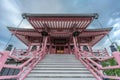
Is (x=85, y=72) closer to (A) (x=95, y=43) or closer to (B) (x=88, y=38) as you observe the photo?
(B) (x=88, y=38)

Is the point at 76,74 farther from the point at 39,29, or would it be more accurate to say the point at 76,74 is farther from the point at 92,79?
the point at 39,29

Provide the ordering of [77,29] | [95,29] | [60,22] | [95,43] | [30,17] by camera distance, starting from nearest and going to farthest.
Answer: [30,17] → [60,22] → [77,29] → [95,29] → [95,43]

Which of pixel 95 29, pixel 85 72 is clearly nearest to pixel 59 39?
pixel 95 29

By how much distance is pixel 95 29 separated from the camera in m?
12.5

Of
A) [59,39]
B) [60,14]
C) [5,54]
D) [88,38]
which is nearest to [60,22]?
[60,14]

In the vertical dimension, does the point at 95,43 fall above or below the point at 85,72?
above

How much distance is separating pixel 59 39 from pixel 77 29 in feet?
12.1

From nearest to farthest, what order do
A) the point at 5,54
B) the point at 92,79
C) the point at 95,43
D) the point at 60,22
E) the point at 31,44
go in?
the point at 5,54 → the point at 92,79 → the point at 60,22 → the point at 31,44 → the point at 95,43

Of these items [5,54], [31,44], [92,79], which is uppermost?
[31,44]

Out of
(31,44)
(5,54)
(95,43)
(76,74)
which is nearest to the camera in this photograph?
(5,54)

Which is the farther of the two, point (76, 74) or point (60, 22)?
point (60, 22)

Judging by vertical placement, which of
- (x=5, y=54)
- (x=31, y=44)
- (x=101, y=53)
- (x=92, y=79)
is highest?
(x=31, y=44)

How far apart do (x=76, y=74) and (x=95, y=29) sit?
8313mm

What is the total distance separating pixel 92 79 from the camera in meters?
4.80
